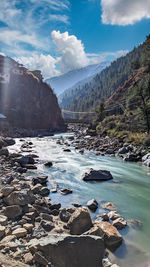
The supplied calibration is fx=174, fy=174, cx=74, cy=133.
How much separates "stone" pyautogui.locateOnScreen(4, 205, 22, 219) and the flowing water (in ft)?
9.22

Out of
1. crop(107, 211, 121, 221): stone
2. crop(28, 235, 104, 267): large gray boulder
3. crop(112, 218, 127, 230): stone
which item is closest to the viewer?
crop(28, 235, 104, 267): large gray boulder

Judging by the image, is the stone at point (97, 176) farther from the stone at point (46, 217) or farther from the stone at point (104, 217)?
the stone at point (46, 217)

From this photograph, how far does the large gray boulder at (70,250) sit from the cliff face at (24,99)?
54.8 m

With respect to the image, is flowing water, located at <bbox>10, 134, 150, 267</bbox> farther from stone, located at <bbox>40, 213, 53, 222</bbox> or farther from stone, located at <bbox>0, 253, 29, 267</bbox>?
stone, located at <bbox>0, 253, 29, 267</bbox>

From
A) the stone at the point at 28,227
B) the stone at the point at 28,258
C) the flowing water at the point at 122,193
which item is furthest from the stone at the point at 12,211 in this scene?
the flowing water at the point at 122,193

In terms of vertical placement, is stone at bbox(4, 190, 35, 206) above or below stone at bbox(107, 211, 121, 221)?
above

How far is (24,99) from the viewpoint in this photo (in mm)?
66062

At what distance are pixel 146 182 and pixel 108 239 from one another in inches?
331

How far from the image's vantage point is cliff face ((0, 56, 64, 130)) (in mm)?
61000

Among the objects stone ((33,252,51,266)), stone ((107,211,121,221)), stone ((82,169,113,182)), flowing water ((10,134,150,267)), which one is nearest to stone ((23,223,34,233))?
stone ((33,252,51,266))

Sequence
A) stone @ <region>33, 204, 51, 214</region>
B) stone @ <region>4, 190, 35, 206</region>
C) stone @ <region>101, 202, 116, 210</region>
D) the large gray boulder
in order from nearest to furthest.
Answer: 1. the large gray boulder
2. stone @ <region>4, 190, 35, 206</region>
3. stone @ <region>33, 204, 51, 214</region>
4. stone @ <region>101, 202, 116, 210</region>

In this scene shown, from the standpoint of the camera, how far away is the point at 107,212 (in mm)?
8734

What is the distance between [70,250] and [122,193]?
7226mm

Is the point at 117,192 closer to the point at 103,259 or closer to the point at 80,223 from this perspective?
the point at 80,223
